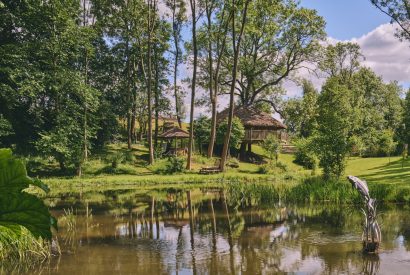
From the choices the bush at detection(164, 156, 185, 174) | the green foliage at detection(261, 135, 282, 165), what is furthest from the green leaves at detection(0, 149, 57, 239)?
the green foliage at detection(261, 135, 282, 165)

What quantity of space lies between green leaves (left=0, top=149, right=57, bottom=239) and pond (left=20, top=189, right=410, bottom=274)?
27.5 ft

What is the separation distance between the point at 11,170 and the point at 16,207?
11 centimetres

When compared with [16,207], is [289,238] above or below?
below

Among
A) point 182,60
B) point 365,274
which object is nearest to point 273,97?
point 182,60

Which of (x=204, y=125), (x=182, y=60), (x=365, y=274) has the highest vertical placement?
(x=182, y=60)

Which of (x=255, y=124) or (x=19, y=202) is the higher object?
(x=255, y=124)

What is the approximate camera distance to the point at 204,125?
141 feet

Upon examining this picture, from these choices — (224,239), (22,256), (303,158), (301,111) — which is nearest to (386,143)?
(303,158)

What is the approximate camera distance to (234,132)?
40094mm

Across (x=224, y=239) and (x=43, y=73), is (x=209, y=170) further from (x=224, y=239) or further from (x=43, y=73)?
(x=224, y=239)

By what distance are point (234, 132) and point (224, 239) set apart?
1107 inches

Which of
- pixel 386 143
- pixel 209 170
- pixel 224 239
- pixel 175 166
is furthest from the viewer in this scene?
pixel 386 143

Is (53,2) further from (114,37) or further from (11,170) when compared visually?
(11,170)

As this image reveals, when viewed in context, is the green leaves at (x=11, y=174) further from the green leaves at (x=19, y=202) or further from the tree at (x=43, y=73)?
the tree at (x=43, y=73)
